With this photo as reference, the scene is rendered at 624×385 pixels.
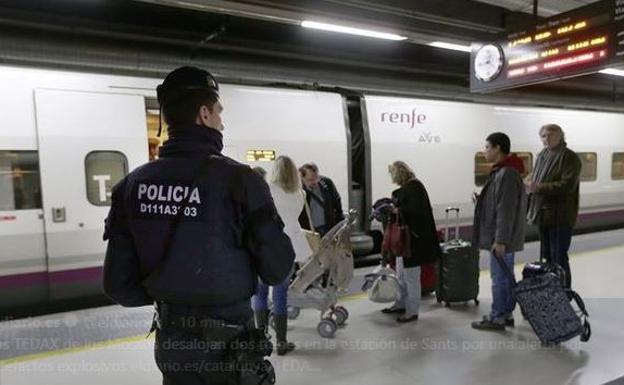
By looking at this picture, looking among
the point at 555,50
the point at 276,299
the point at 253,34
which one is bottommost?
the point at 276,299

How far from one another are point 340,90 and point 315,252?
11.8 ft

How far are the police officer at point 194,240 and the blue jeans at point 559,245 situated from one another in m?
4.14

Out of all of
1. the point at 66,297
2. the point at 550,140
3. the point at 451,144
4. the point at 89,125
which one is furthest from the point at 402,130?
the point at 66,297

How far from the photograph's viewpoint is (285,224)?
4.04 meters

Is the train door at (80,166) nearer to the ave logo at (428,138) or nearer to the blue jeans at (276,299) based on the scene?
the blue jeans at (276,299)

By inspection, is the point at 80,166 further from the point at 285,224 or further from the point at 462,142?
the point at 462,142

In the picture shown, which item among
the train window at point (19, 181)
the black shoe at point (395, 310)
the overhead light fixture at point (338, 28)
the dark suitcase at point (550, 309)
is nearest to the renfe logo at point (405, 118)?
the overhead light fixture at point (338, 28)

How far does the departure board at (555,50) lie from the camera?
17.6 ft

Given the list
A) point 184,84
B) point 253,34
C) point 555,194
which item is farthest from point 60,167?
point 555,194

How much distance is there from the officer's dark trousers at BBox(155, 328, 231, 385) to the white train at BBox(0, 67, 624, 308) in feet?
13.2

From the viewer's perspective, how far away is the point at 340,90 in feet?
23.9

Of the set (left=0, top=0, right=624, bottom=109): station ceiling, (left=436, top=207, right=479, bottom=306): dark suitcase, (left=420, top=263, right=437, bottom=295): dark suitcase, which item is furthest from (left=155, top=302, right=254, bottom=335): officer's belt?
(left=420, top=263, right=437, bottom=295): dark suitcase

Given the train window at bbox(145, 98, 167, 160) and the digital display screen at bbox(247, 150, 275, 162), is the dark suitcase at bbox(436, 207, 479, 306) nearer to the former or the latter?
the digital display screen at bbox(247, 150, 275, 162)

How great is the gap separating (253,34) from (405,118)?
3273 mm
